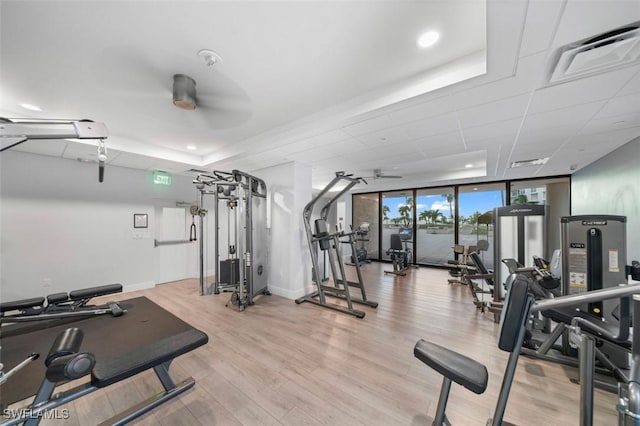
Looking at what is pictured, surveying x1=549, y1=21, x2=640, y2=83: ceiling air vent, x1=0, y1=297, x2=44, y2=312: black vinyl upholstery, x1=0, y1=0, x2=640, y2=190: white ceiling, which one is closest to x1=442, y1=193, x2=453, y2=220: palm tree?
x1=0, y1=0, x2=640, y2=190: white ceiling

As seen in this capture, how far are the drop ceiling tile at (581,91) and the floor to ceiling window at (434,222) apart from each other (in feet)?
16.6

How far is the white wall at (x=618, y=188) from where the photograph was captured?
305cm

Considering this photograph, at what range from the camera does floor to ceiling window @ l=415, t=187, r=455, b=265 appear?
→ 279 inches

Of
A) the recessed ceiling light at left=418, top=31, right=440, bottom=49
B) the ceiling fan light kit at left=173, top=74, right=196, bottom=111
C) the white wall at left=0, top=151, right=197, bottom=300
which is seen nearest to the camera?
the recessed ceiling light at left=418, top=31, right=440, bottom=49

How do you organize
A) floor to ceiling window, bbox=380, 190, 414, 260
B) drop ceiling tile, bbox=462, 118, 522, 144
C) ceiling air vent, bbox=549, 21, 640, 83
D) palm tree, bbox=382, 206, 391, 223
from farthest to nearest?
palm tree, bbox=382, 206, 391, 223, floor to ceiling window, bbox=380, 190, 414, 260, drop ceiling tile, bbox=462, 118, 522, 144, ceiling air vent, bbox=549, 21, 640, 83

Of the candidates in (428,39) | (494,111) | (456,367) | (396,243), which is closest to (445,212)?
(396,243)

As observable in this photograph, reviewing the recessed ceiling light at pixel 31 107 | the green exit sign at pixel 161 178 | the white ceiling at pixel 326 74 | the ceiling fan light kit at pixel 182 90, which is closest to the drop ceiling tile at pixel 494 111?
the white ceiling at pixel 326 74

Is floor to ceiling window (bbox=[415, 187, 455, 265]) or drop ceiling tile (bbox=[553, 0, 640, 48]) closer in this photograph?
drop ceiling tile (bbox=[553, 0, 640, 48])

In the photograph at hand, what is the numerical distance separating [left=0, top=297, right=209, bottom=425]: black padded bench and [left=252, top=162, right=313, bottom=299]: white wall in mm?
2160

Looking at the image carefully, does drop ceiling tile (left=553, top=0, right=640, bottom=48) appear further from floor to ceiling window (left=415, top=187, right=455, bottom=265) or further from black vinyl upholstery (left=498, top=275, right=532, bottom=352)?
floor to ceiling window (left=415, top=187, right=455, bottom=265)

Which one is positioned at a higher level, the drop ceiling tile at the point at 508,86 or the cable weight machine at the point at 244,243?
the drop ceiling tile at the point at 508,86

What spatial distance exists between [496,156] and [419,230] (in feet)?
12.2

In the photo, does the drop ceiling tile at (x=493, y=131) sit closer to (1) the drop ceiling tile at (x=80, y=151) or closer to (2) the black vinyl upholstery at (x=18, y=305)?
(2) the black vinyl upholstery at (x=18, y=305)

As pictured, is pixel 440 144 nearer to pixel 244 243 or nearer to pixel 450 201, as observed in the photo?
pixel 244 243
